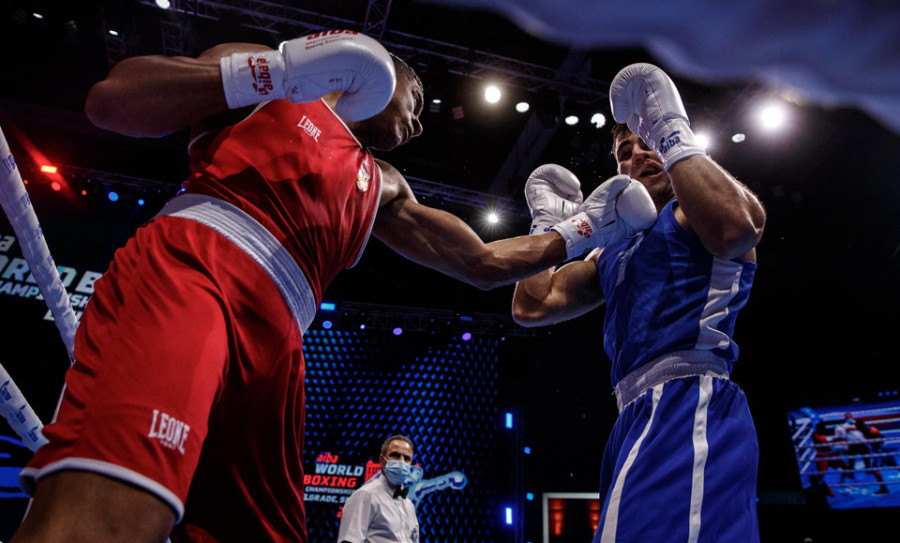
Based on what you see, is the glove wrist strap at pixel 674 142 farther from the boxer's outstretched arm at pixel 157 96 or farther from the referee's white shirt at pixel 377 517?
the referee's white shirt at pixel 377 517

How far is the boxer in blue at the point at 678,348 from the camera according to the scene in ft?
4.11

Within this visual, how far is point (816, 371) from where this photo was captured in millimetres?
8438

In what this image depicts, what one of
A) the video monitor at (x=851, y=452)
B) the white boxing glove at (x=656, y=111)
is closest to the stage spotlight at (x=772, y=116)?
the video monitor at (x=851, y=452)

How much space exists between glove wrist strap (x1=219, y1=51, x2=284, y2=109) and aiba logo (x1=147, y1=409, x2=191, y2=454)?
648 mm

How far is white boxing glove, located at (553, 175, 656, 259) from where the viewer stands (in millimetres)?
1854

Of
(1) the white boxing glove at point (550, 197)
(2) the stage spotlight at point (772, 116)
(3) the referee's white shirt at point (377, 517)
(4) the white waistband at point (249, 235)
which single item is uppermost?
(2) the stage spotlight at point (772, 116)

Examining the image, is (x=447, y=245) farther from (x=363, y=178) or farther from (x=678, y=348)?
(x=678, y=348)

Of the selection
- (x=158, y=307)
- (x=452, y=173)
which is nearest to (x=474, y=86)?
(x=452, y=173)

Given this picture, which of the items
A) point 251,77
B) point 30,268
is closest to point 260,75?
point 251,77

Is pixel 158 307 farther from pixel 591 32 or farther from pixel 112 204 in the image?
pixel 112 204

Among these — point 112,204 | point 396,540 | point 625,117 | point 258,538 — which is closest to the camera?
point 258,538

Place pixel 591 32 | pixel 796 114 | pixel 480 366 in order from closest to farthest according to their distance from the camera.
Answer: pixel 591 32 < pixel 796 114 < pixel 480 366

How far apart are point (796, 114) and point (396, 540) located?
243 inches

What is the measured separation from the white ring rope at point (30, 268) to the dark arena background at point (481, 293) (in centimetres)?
426
